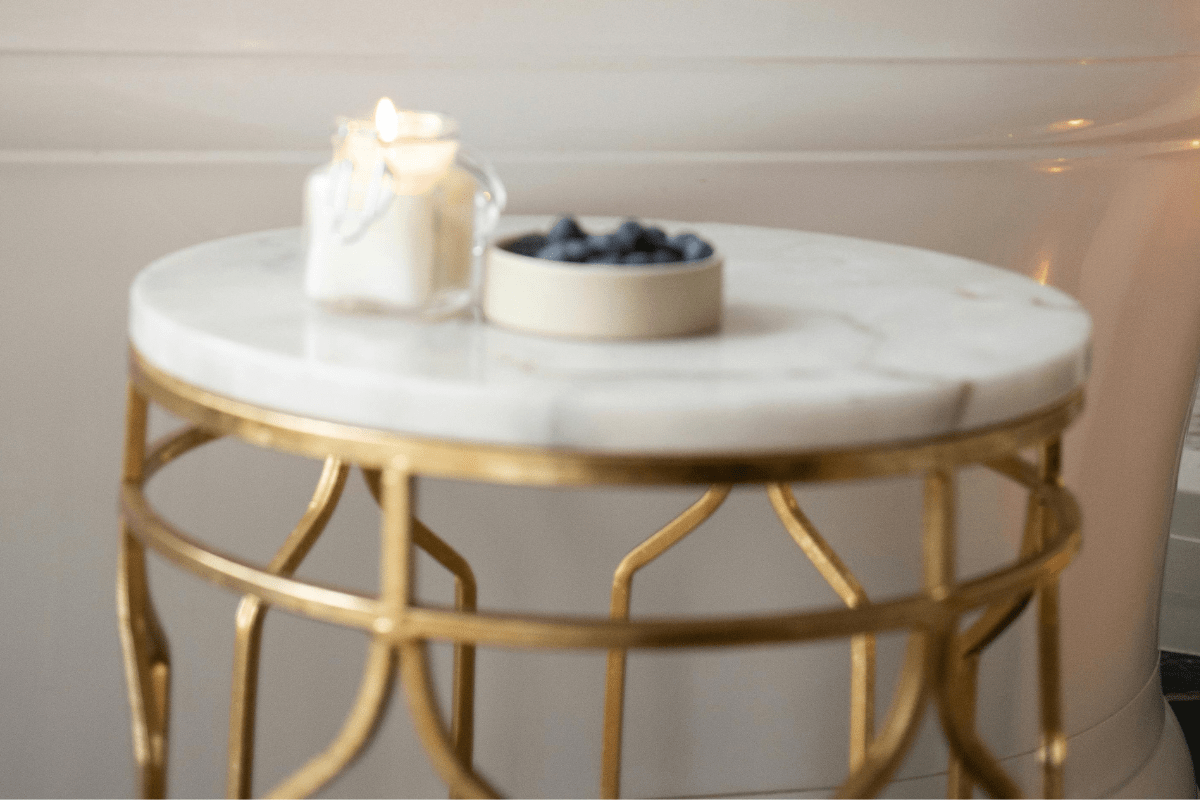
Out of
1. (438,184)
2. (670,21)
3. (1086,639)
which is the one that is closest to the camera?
(438,184)

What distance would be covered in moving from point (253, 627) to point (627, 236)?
376 millimetres

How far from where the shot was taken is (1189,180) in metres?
1.00

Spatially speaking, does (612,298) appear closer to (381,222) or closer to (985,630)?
(381,222)

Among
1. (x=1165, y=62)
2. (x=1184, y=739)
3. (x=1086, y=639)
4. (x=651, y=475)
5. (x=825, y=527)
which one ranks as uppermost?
Answer: (x=1165, y=62)

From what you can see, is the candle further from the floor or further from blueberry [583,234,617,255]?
the floor

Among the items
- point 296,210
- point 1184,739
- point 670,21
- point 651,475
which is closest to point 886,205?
point 670,21

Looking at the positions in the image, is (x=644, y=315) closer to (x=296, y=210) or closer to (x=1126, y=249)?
(x=296, y=210)

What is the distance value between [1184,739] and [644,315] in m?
0.98

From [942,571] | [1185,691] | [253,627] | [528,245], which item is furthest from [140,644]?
[1185,691]

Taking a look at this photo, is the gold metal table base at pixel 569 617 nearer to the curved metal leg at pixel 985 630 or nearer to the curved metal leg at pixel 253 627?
the curved metal leg at pixel 985 630

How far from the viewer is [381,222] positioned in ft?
1.81

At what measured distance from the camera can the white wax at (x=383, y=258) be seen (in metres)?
0.55

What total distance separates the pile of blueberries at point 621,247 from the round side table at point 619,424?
0.04 metres

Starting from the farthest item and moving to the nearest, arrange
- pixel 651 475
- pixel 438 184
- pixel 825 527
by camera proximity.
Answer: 1. pixel 825 527
2. pixel 438 184
3. pixel 651 475
